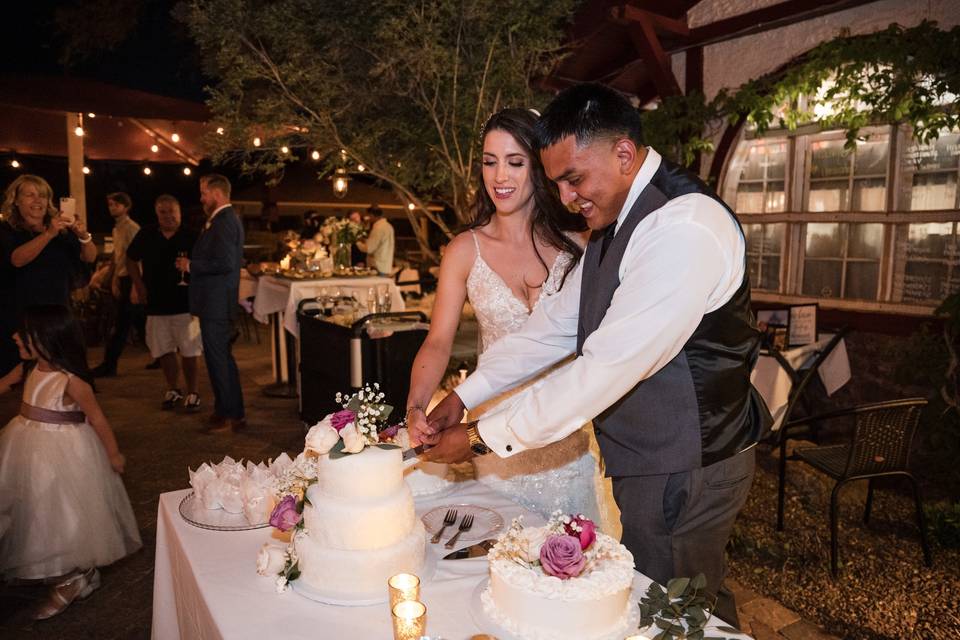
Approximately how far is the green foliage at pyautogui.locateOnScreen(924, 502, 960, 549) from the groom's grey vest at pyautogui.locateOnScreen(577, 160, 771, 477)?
3.21 metres

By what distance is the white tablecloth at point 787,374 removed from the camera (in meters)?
5.01

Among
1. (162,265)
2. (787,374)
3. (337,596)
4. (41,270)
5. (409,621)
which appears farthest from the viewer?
(162,265)

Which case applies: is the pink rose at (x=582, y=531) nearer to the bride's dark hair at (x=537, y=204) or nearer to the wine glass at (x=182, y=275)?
the bride's dark hair at (x=537, y=204)

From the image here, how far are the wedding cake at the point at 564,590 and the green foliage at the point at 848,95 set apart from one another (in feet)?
15.5

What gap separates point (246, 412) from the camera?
683cm

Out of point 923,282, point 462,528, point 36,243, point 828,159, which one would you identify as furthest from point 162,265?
point 923,282

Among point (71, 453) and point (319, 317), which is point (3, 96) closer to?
point (319, 317)

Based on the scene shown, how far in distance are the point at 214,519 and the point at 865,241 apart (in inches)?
238

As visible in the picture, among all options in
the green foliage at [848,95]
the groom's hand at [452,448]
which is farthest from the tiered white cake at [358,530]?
the green foliage at [848,95]

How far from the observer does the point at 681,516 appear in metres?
1.82

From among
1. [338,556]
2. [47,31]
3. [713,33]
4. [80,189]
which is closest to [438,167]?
[713,33]

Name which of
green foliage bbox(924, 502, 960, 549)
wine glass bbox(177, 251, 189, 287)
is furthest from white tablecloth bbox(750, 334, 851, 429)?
wine glass bbox(177, 251, 189, 287)

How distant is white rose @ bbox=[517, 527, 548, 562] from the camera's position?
148cm

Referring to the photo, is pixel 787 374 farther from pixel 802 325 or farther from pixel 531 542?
pixel 531 542
